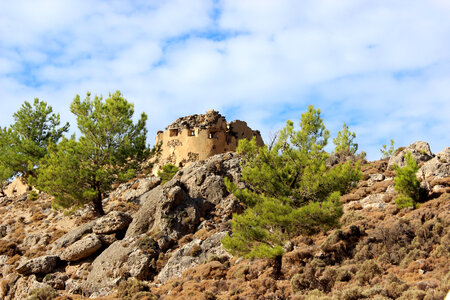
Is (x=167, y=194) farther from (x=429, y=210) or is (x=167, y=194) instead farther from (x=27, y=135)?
(x=27, y=135)

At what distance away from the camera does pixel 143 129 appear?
29812 mm

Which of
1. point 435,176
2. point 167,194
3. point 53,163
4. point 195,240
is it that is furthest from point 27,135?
point 435,176

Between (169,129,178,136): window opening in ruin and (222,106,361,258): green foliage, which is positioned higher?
(169,129,178,136): window opening in ruin

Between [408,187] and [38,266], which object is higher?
[408,187]

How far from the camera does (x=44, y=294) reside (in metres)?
18.0

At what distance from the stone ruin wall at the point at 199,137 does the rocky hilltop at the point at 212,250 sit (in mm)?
6890

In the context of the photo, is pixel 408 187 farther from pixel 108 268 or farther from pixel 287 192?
pixel 108 268

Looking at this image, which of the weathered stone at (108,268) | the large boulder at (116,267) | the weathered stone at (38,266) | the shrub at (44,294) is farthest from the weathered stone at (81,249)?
the shrub at (44,294)

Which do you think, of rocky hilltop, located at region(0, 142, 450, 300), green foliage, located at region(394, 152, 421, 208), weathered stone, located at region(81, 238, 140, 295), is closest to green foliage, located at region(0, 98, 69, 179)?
rocky hilltop, located at region(0, 142, 450, 300)

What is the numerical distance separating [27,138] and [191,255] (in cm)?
2715

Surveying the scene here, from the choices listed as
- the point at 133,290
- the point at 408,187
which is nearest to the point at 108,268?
the point at 133,290

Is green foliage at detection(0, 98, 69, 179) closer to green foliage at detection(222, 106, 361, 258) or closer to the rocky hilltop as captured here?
the rocky hilltop

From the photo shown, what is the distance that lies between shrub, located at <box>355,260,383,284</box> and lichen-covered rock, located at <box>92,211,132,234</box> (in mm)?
14586

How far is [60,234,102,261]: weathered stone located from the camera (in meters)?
21.3
